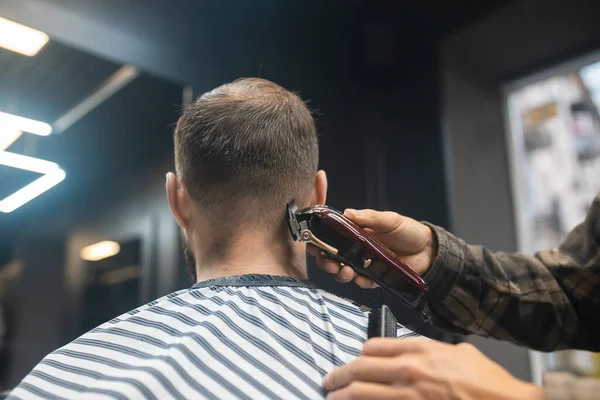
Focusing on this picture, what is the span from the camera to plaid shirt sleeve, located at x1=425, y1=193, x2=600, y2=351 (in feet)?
4.42

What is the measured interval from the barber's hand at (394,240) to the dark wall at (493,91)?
771 mm

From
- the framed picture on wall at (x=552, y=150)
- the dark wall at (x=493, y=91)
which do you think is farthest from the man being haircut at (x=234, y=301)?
the framed picture on wall at (x=552, y=150)

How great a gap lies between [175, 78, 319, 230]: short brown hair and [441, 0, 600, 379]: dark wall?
1179 millimetres

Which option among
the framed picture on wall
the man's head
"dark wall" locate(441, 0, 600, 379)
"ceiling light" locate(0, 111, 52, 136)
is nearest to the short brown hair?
the man's head

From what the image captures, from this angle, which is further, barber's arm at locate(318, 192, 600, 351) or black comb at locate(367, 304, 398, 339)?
barber's arm at locate(318, 192, 600, 351)

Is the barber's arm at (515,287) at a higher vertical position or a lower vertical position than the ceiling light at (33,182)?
lower

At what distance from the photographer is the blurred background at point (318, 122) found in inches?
49.9

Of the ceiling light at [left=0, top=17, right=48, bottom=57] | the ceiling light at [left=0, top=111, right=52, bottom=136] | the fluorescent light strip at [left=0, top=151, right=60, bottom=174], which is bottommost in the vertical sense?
the fluorescent light strip at [left=0, top=151, right=60, bottom=174]

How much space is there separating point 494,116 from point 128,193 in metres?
1.57

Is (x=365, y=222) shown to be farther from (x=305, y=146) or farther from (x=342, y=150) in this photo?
(x=342, y=150)

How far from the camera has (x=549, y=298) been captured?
1367 mm

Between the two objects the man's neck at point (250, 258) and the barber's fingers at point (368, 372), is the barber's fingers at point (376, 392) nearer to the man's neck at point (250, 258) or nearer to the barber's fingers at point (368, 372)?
the barber's fingers at point (368, 372)

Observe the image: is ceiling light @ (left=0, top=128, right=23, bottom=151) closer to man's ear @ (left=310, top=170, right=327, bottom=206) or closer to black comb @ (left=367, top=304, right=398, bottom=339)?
man's ear @ (left=310, top=170, right=327, bottom=206)

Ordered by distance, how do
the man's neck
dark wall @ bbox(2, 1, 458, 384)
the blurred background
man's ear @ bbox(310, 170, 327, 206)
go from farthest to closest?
dark wall @ bbox(2, 1, 458, 384) → the blurred background → man's ear @ bbox(310, 170, 327, 206) → the man's neck
